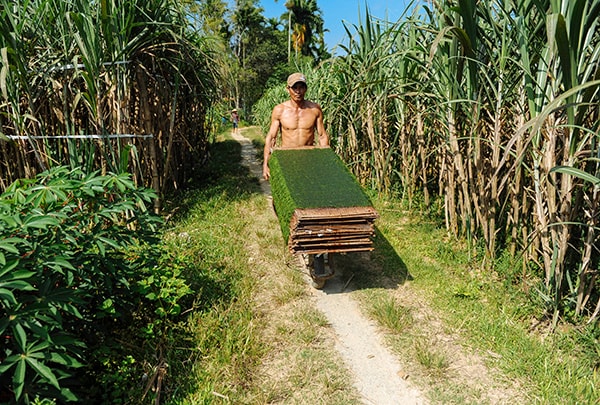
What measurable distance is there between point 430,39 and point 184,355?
358 cm

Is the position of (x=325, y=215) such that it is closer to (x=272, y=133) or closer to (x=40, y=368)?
(x=272, y=133)

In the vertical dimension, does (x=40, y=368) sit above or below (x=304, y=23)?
below

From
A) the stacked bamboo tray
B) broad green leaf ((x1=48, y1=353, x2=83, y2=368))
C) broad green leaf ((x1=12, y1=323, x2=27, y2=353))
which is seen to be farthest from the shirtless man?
broad green leaf ((x1=12, y1=323, x2=27, y2=353))

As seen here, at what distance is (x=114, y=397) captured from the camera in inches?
84.6

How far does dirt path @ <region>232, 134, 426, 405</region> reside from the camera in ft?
7.70

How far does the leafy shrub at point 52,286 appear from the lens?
5.00ft

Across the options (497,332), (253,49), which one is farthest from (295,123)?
(253,49)

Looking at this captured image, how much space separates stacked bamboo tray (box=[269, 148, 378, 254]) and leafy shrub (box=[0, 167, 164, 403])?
1086 millimetres

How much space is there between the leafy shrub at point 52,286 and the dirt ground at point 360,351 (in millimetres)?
886

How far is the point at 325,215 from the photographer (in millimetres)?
3045

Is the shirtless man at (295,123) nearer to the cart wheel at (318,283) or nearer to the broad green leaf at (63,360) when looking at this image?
the cart wheel at (318,283)

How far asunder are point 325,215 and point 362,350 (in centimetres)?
102

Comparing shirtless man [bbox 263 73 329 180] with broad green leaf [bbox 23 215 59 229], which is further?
shirtless man [bbox 263 73 329 180]

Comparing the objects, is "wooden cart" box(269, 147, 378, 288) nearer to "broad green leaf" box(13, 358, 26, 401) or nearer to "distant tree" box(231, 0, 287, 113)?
"broad green leaf" box(13, 358, 26, 401)
